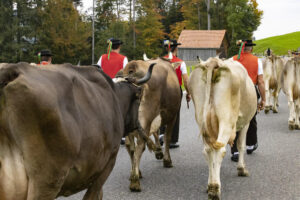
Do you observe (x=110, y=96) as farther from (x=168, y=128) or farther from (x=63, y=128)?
(x=168, y=128)

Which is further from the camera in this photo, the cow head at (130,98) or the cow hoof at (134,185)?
the cow hoof at (134,185)

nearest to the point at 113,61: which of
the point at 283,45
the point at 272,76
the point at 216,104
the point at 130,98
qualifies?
the point at 216,104

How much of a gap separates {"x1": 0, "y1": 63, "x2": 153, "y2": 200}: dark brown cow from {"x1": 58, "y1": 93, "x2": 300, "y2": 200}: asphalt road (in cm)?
239

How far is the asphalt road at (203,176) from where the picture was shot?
5.89 m

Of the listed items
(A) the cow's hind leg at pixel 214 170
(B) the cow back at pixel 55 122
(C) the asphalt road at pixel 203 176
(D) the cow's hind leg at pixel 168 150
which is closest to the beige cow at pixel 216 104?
(A) the cow's hind leg at pixel 214 170

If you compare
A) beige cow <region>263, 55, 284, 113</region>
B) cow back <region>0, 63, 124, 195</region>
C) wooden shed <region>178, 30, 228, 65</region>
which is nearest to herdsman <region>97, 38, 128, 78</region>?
cow back <region>0, 63, 124, 195</region>

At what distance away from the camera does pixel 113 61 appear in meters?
8.62

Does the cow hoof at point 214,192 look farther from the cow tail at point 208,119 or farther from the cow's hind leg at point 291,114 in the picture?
→ the cow's hind leg at point 291,114

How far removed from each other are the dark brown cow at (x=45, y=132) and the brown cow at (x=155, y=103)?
2386 millimetres

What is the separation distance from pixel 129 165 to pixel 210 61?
275cm

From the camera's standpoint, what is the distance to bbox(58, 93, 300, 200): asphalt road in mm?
5887

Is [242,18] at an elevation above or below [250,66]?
above

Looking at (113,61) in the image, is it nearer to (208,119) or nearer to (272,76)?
(208,119)

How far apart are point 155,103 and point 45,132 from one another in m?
3.87
